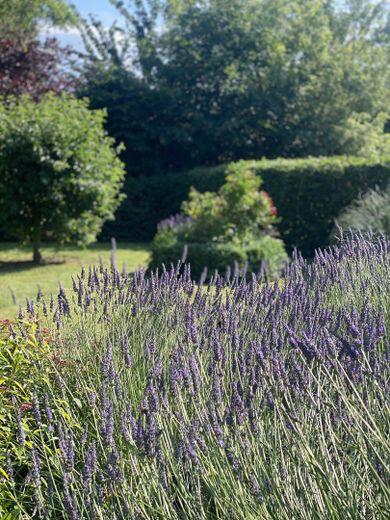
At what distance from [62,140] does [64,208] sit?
1.14 metres

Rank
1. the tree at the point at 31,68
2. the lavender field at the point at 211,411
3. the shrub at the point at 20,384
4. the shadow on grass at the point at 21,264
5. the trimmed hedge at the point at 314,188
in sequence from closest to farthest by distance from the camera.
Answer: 1. the lavender field at the point at 211,411
2. the shrub at the point at 20,384
3. the shadow on grass at the point at 21,264
4. the trimmed hedge at the point at 314,188
5. the tree at the point at 31,68

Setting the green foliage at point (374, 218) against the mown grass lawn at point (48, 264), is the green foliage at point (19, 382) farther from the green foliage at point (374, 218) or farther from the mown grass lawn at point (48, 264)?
the green foliage at point (374, 218)

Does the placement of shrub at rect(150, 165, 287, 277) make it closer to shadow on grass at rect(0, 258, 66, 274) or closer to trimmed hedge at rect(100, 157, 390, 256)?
shadow on grass at rect(0, 258, 66, 274)

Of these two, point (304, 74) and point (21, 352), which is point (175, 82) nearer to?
point (304, 74)

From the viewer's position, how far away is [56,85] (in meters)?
20.2

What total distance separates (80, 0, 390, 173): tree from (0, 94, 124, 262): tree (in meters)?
6.42

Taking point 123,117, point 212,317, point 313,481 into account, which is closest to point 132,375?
point 212,317

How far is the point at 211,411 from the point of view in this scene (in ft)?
8.79

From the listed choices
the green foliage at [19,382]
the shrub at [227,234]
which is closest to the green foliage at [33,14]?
the shrub at [227,234]

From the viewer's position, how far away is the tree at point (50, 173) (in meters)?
13.3

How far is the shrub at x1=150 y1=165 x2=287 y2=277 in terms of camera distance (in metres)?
11.8

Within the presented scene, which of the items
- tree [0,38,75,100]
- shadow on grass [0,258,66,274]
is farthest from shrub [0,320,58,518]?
tree [0,38,75,100]

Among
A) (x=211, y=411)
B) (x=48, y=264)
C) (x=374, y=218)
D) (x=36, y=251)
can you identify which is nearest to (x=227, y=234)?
(x=374, y=218)

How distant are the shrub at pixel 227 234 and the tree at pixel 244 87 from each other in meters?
7.44
